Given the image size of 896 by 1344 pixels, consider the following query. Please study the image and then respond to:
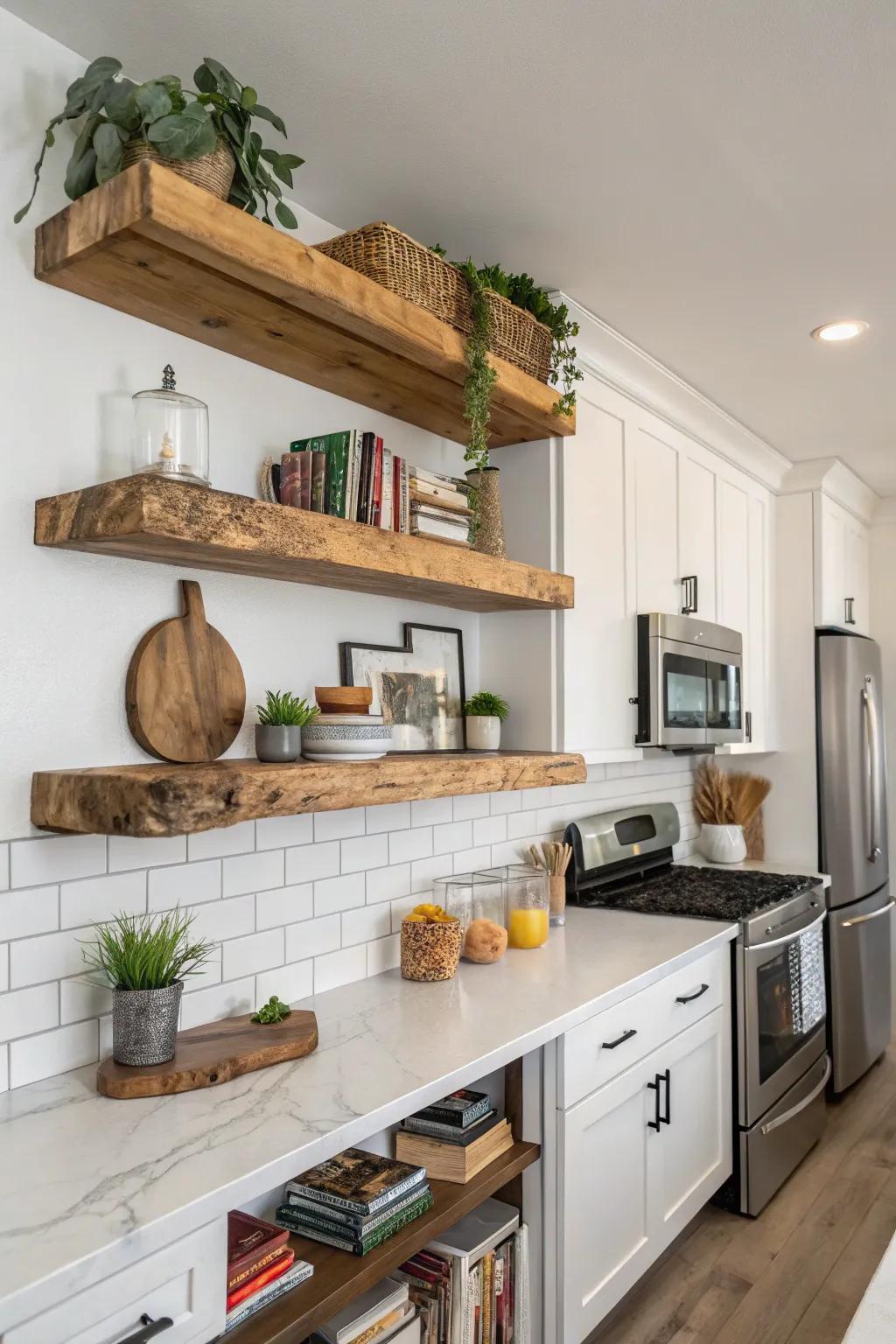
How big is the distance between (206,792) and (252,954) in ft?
1.91

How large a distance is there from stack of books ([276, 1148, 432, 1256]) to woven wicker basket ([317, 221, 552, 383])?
1.62m

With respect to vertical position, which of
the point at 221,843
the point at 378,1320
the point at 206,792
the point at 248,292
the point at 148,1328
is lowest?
the point at 378,1320

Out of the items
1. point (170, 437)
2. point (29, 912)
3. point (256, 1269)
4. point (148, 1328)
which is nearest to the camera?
point (148, 1328)

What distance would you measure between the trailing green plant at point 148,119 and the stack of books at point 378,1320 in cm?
185

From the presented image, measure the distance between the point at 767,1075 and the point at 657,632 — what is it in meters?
1.37

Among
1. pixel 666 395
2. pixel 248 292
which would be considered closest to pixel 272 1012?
pixel 248 292

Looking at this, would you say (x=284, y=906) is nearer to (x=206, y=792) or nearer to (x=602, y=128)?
(x=206, y=792)

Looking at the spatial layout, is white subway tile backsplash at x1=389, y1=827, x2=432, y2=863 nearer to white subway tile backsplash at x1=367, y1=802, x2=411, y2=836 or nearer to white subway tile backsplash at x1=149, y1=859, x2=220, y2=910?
white subway tile backsplash at x1=367, y1=802, x2=411, y2=836

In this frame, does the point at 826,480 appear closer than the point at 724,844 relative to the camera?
No

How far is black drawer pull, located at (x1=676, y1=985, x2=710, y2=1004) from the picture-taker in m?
2.38

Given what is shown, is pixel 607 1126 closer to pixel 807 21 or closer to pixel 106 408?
pixel 106 408

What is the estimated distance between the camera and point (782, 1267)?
2.55 metres

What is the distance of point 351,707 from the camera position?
6.14 ft

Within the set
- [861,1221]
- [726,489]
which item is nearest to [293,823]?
[861,1221]
